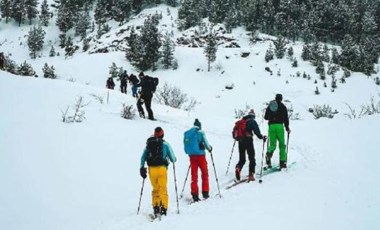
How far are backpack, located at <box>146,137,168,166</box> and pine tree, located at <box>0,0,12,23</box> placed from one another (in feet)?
235

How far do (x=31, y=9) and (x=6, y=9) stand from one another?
13.0ft

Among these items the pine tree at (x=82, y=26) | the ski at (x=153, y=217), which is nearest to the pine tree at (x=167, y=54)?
the pine tree at (x=82, y=26)

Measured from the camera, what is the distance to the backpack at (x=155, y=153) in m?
7.65

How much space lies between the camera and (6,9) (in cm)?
7075

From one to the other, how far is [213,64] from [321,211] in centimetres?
4196

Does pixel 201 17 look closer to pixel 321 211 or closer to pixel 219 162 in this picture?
pixel 219 162

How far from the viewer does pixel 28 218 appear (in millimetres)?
7352

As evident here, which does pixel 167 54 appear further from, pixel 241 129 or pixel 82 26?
pixel 241 129

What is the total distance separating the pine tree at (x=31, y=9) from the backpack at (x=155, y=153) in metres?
71.1

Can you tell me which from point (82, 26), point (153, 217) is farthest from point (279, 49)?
point (153, 217)

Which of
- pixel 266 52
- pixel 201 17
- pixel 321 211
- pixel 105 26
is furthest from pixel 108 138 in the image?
pixel 105 26

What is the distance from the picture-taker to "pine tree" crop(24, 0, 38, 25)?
234 ft

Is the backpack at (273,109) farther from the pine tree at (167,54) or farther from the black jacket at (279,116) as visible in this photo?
the pine tree at (167,54)

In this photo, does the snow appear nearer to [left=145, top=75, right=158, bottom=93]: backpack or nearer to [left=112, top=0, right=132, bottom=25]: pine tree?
[left=145, top=75, right=158, bottom=93]: backpack
